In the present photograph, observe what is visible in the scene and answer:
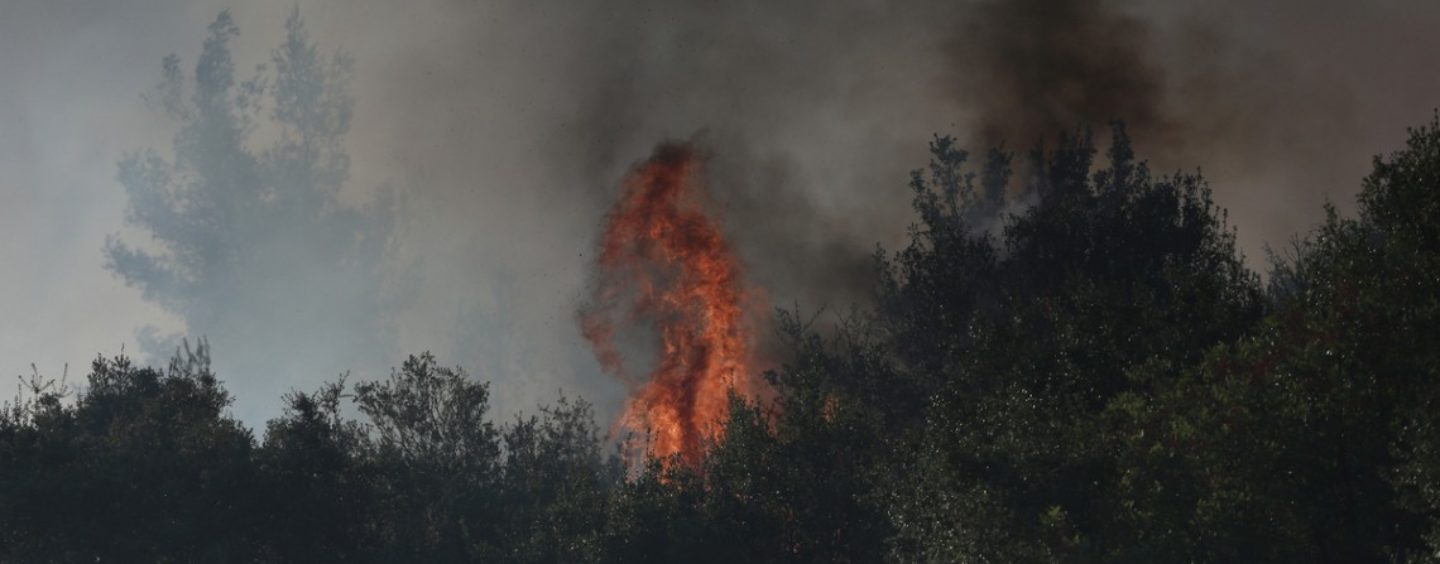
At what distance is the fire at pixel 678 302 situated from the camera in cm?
11125

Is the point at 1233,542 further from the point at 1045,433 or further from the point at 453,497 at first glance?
the point at 453,497

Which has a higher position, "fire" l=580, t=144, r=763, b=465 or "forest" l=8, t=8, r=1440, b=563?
"fire" l=580, t=144, r=763, b=465

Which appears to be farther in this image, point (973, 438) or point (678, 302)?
point (678, 302)

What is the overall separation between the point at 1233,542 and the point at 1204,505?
4.78 feet

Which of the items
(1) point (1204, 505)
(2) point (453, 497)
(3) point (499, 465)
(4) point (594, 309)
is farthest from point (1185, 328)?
(4) point (594, 309)

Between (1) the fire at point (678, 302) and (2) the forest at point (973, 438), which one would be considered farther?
(1) the fire at point (678, 302)

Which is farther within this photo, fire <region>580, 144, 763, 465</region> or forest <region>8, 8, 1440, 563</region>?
fire <region>580, 144, 763, 465</region>

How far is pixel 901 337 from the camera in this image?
300 feet

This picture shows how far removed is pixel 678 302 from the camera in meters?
114

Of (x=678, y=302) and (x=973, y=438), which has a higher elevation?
(x=678, y=302)

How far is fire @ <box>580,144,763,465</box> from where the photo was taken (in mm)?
111250

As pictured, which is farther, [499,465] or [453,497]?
[499,465]

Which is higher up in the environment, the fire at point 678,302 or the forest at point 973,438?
the fire at point 678,302

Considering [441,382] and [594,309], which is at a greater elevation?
[594,309]
